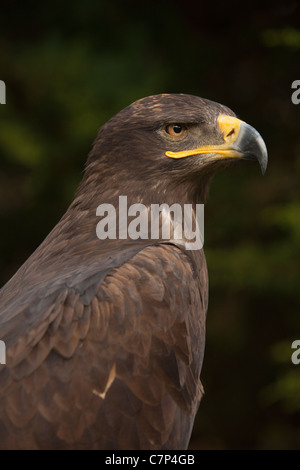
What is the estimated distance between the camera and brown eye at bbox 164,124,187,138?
3.96 metres

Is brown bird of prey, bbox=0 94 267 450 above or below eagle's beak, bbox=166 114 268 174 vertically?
below

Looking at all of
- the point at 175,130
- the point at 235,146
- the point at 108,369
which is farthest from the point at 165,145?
the point at 108,369

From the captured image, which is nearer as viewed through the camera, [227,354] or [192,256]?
[192,256]

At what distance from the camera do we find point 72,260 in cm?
371

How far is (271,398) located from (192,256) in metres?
2.63

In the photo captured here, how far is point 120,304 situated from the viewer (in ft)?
10.8

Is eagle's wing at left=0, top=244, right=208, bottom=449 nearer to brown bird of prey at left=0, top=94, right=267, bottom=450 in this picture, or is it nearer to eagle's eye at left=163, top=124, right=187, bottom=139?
brown bird of prey at left=0, top=94, right=267, bottom=450

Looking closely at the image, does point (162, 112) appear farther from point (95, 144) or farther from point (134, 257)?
point (134, 257)

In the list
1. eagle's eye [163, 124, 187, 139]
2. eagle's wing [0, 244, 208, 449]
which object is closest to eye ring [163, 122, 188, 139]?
eagle's eye [163, 124, 187, 139]

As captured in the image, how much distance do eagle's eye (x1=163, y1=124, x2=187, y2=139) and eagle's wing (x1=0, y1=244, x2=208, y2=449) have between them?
69cm

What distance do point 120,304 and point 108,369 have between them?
0.24 metres

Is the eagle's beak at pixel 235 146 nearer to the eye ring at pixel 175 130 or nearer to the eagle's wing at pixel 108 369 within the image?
the eye ring at pixel 175 130

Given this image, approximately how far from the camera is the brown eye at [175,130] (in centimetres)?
396

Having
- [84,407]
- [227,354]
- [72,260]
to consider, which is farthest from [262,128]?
[84,407]
